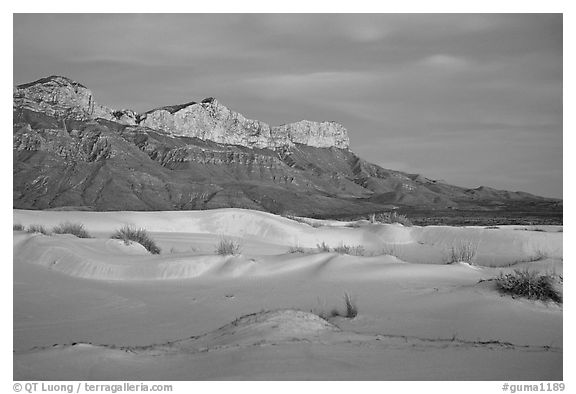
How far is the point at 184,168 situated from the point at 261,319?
4890 inches

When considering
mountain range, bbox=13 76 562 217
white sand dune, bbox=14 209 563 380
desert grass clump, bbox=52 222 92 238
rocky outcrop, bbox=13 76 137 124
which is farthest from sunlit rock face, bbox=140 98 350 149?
white sand dune, bbox=14 209 563 380

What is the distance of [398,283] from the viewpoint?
8891mm

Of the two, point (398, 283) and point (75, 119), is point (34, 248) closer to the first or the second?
point (398, 283)

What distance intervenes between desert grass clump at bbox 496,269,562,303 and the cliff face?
140 m

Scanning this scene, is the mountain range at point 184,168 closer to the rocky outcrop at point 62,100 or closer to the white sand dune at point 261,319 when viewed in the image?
the rocky outcrop at point 62,100

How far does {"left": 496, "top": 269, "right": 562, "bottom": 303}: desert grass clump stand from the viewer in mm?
7228

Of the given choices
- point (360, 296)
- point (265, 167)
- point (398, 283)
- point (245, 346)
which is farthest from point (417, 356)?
point (265, 167)

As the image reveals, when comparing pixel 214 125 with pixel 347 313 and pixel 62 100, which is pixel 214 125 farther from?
pixel 347 313

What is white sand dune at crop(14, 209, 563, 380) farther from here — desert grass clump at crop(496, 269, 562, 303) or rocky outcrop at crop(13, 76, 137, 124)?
rocky outcrop at crop(13, 76, 137, 124)

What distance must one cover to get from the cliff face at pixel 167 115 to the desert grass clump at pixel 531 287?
140 meters

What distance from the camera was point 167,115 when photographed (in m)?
172

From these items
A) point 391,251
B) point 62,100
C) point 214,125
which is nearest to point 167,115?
point 214,125

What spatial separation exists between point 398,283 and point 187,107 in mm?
175125

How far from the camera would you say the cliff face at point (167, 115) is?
460 feet
